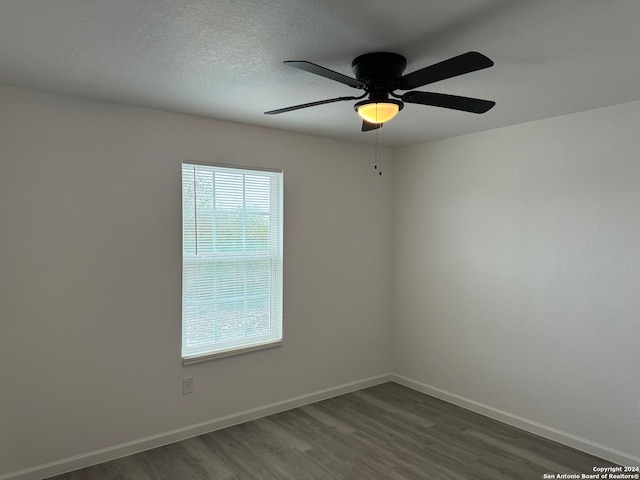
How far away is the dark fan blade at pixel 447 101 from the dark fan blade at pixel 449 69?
57mm

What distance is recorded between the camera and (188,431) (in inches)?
129

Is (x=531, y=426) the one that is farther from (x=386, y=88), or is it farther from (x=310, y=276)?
(x=386, y=88)

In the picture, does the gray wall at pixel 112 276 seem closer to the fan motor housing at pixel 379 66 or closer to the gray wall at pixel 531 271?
the gray wall at pixel 531 271

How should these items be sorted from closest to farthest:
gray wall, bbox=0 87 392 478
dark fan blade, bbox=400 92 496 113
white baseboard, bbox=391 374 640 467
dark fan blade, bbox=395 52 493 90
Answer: dark fan blade, bbox=395 52 493 90 < dark fan blade, bbox=400 92 496 113 < gray wall, bbox=0 87 392 478 < white baseboard, bbox=391 374 640 467

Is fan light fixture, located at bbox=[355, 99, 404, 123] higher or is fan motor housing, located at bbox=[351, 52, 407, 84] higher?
fan motor housing, located at bbox=[351, 52, 407, 84]

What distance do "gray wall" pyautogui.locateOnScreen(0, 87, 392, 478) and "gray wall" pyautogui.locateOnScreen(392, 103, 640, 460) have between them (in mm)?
1084

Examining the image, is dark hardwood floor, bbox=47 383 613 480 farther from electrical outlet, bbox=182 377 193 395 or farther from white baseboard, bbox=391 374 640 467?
electrical outlet, bbox=182 377 193 395

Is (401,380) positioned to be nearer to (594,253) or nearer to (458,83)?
(594,253)

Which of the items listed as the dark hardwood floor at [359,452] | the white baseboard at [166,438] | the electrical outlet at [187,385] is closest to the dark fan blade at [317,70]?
the dark hardwood floor at [359,452]

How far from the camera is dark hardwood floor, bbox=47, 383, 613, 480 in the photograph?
2.80 m

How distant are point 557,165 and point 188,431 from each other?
11.2ft

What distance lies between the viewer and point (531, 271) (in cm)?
343

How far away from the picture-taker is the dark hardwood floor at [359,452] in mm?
2805

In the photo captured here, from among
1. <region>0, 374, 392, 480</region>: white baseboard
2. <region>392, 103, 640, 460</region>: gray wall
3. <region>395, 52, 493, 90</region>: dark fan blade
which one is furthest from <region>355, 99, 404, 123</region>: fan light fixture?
<region>0, 374, 392, 480</region>: white baseboard
